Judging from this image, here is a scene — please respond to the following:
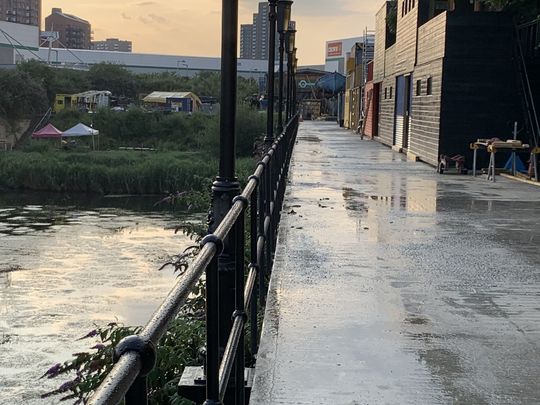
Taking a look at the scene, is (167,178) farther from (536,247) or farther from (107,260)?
(536,247)

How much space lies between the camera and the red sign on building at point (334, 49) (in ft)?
567

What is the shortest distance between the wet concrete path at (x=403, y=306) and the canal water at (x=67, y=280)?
2.93 m

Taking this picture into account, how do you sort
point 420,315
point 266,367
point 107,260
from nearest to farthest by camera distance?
point 266,367, point 420,315, point 107,260

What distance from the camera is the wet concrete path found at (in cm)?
429

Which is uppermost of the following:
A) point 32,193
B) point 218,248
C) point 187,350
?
point 218,248

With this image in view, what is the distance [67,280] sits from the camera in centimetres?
2070

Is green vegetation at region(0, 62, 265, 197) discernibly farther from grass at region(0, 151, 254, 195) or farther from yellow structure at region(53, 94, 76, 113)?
yellow structure at region(53, 94, 76, 113)

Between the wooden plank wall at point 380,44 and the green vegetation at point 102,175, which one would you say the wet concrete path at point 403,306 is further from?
the green vegetation at point 102,175

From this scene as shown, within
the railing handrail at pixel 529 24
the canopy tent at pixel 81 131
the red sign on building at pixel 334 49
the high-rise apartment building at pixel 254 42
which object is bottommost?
the canopy tent at pixel 81 131

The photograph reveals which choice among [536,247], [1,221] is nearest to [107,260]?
[1,221]

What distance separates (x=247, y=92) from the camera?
84000 millimetres

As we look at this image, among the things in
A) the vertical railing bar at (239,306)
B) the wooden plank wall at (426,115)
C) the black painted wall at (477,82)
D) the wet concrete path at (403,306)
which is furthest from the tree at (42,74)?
the vertical railing bar at (239,306)

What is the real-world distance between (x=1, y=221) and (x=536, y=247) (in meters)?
31.9

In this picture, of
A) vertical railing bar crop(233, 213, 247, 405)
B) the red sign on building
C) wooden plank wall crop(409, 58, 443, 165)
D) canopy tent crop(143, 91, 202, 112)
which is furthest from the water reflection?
the red sign on building
